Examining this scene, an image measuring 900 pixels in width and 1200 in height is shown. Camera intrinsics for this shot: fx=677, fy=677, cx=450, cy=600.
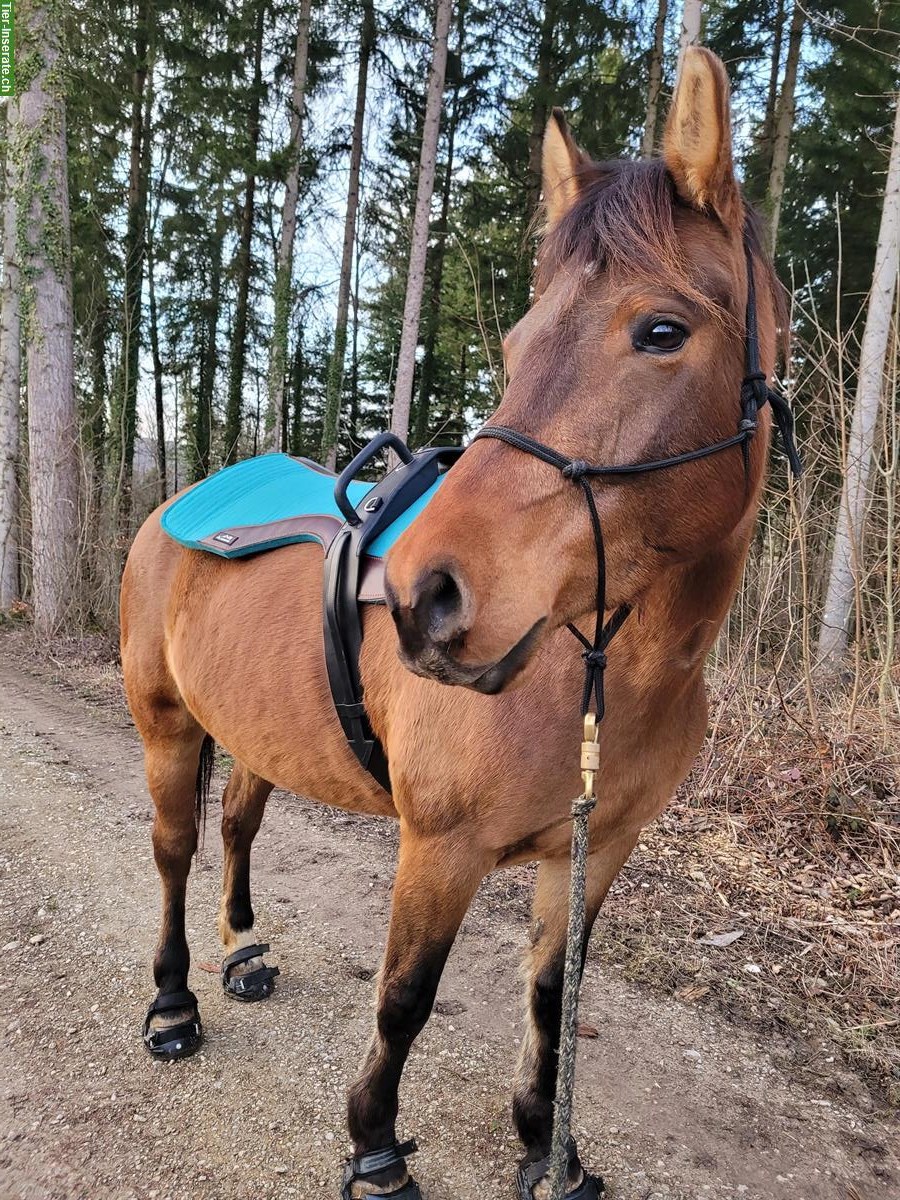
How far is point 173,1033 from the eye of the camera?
7.95ft

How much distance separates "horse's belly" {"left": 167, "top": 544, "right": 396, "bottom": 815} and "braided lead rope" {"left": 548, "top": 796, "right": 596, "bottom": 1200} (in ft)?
2.92

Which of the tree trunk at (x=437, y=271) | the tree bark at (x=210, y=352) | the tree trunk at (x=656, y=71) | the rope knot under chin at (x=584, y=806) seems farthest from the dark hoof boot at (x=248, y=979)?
the tree trunk at (x=437, y=271)

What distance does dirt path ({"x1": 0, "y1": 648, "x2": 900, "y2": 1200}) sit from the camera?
6.50 feet

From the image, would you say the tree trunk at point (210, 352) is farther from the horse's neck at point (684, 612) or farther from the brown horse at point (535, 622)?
the horse's neck at point (684, 612)

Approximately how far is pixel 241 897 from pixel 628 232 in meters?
2.89

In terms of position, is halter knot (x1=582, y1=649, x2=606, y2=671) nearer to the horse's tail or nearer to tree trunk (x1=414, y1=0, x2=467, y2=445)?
the horse's tail

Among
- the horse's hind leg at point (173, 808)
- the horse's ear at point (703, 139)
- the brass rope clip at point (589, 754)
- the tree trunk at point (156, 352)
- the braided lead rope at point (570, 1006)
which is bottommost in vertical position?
the horse's hind leg at point (173, 808)

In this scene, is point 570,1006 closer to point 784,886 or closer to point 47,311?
point 784,886

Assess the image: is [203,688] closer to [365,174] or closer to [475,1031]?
[475,1031]

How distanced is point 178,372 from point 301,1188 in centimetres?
2596

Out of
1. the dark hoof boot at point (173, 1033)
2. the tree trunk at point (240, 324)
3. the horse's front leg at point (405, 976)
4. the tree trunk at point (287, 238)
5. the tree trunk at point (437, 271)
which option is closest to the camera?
the horse's front leg at point (405, 976)

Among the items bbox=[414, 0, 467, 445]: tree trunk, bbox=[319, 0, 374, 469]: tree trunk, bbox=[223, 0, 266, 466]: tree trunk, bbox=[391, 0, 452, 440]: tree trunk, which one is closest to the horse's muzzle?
bbox=[391, 0, 452, 440]: tree trunk

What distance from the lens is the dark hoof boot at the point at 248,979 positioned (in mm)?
2727

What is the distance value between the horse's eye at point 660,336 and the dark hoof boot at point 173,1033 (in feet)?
8.82
